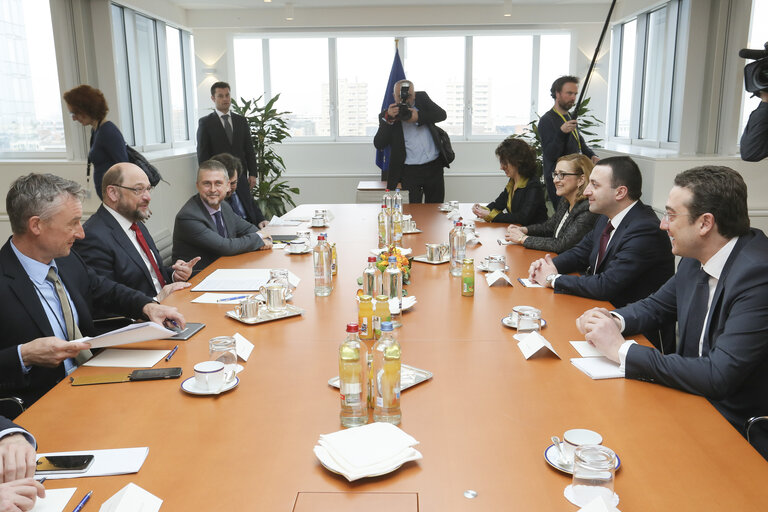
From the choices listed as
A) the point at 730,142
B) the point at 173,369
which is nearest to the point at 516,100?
the point at 730,142

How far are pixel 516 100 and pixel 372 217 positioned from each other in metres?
5.00

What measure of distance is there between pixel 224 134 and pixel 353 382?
5903 millimetres

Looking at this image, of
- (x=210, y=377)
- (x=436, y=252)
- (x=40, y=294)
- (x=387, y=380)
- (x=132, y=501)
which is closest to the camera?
(x=132, y=501)

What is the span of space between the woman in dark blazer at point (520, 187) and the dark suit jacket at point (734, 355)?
2.57 meters

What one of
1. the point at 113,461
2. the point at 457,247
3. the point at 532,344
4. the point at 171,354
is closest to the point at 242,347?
the point at 171,354

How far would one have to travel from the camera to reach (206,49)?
877cm

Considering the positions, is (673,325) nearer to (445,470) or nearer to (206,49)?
Result: (445,470)

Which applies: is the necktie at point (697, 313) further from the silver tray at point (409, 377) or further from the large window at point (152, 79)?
the large window at point (152, 79)

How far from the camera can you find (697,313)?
2.08 meters

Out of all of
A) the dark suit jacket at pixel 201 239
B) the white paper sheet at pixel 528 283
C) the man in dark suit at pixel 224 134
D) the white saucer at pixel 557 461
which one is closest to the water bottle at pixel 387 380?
the white saucer at pixel 557 461

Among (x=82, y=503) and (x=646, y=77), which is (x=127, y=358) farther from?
(x=646, y=77)

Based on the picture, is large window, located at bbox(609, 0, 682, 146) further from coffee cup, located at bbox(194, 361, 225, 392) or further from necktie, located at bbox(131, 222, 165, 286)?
coffee cup, located at bbox(194, 361, 225, 392)

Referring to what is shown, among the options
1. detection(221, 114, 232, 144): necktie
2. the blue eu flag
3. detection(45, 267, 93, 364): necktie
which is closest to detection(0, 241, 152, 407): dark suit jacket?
detection(45, 267, 93, 364): necktie

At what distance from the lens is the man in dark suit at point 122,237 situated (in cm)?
293
